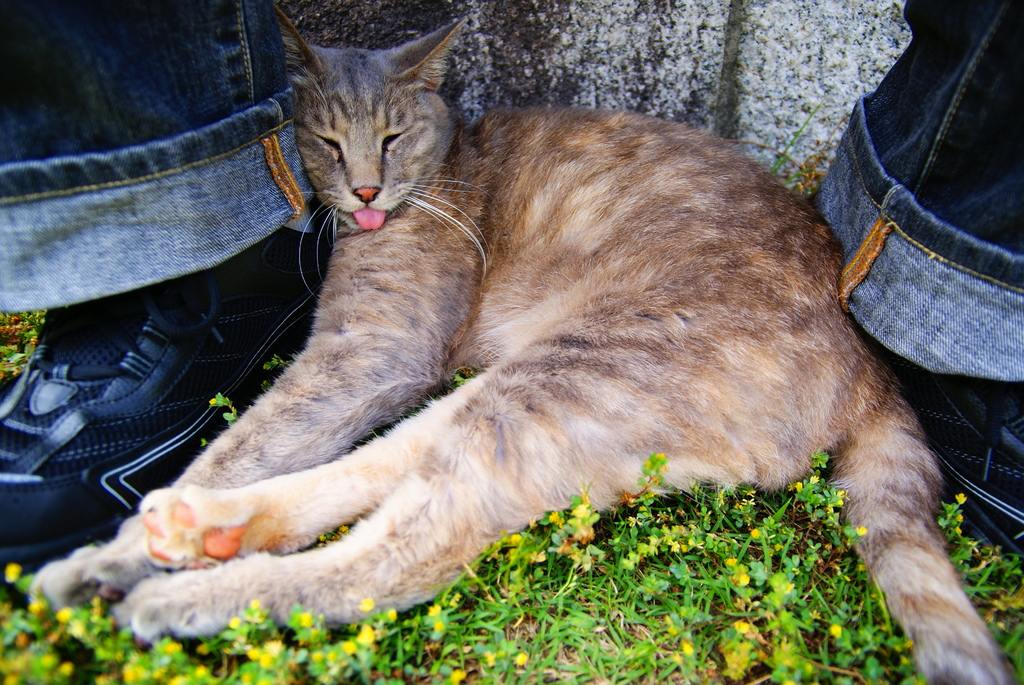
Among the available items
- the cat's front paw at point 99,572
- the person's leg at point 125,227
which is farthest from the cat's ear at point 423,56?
the cat's front paw at point 99,572

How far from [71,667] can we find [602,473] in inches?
44.0

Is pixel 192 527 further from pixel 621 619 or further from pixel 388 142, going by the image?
pixel 388 142

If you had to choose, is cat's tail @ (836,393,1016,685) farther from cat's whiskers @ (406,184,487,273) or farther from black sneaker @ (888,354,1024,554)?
cat's whiskers @ (406,184,487,273)

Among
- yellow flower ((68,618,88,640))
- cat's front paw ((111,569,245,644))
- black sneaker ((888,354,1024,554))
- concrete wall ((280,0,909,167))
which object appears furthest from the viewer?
concrete wall ((280,0,909,167))

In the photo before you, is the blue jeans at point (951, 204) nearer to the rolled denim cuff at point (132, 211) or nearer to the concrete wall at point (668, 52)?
the concrete wall at point (668, 52)

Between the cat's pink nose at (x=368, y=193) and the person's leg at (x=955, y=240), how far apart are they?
138 centimetres

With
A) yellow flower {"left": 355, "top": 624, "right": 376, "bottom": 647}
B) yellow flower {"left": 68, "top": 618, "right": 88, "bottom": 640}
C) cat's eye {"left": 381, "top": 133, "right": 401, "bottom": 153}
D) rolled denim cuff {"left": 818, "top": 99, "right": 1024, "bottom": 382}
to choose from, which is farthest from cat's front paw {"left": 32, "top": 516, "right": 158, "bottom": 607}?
rolled denim cuff {"left": 818, "top": 99, "right": 1024, "bottom": 382}

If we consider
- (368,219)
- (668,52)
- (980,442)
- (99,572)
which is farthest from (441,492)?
(668,52)

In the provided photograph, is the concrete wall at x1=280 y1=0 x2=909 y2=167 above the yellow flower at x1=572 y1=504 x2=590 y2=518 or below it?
above

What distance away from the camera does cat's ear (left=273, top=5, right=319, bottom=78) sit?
1.94 meters

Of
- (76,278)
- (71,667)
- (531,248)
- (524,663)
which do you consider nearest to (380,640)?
(524,663)

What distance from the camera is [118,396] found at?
155cm

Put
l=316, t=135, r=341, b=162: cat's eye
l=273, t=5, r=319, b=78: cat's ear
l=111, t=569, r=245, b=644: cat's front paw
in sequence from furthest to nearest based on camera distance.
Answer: l=316, t=135, r=341, b=162: cat's eye → l=273, t=5, r=319, b=78: cat's ear → l=111, t=569, r=245, b=644: cat's front paw

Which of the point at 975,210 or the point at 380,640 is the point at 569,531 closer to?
the point at 380,640
